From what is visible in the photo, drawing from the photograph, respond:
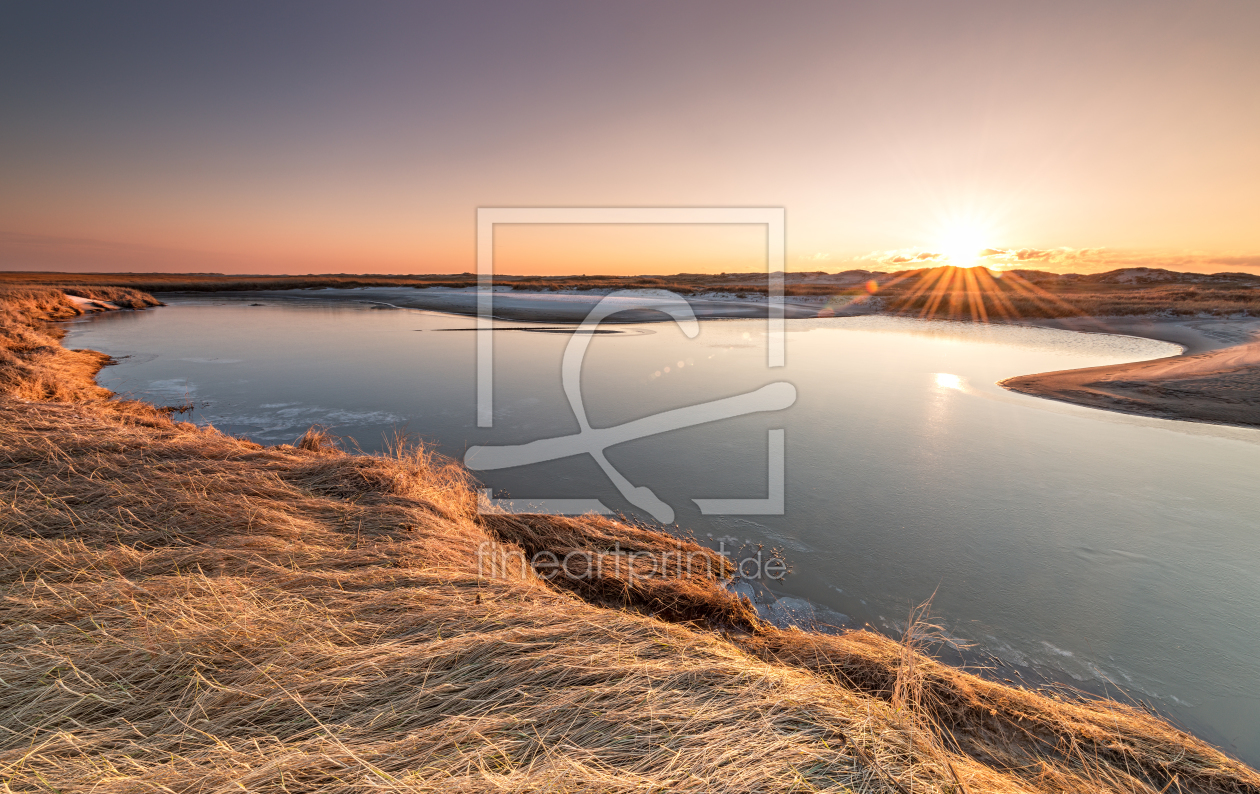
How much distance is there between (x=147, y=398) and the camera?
11406 millimetres

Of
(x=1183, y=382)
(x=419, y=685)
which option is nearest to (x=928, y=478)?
(x=419, y=685)

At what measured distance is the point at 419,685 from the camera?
2.47 meters

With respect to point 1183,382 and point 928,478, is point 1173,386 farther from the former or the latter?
point 928,478

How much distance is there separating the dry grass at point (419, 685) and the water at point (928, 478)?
133cm

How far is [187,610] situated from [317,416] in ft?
28.6

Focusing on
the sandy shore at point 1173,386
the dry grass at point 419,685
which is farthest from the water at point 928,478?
the dry grass at point 419,685

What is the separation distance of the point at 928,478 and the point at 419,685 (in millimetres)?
7529

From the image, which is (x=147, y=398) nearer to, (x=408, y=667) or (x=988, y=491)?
(x=408, y=667)

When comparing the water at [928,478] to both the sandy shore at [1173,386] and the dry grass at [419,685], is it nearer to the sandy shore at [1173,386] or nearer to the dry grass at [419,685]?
the sandy shore at [1173,386]

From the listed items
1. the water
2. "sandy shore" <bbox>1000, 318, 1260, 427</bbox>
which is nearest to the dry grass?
the water

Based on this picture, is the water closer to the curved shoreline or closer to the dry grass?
the curved shoreline

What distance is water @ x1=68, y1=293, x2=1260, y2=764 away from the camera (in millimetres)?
4434

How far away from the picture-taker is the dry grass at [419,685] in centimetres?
197

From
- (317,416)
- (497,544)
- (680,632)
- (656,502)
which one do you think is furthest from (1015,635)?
(317,416)
